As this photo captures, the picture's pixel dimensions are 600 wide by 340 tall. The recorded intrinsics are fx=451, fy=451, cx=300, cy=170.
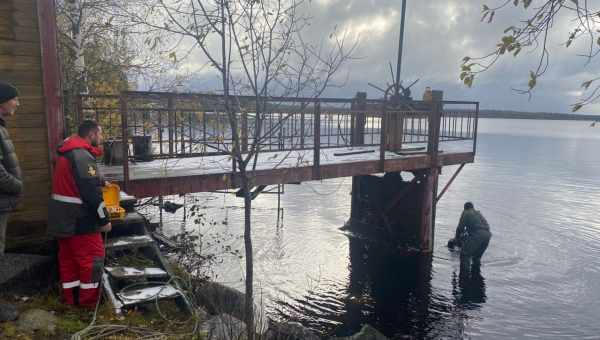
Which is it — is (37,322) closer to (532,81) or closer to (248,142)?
(532,81)

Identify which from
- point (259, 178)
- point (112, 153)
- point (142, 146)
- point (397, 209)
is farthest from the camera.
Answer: point (397, 209)

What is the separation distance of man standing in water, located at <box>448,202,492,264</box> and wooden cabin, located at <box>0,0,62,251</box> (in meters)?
11.1

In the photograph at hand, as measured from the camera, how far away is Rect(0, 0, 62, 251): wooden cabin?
16.5 ft

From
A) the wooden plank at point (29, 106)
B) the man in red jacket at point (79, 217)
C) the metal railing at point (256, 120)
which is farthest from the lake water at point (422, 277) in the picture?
the wooden plank at point (29, 106)

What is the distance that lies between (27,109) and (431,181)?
10689mm

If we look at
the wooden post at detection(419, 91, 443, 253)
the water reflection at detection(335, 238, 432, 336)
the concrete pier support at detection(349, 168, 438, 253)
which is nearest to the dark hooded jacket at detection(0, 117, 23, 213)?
the water reflection at detection(335, 238, 432, 336)

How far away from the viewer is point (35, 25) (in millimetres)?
5098

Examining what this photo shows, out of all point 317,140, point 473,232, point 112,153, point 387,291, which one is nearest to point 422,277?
point 387,291

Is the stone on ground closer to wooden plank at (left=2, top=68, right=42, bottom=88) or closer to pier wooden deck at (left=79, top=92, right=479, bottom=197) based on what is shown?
pier wooden deck at (left=79, top=92, right=479, bottom=197)

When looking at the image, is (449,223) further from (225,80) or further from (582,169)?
(582,169)

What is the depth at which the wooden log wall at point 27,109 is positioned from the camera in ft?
16.4

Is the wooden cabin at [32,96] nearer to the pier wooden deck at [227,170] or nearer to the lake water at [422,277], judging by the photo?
the pier wooden deck at [227,170]

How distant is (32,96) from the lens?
5164mm

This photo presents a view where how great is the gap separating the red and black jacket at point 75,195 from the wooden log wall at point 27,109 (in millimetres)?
1077
